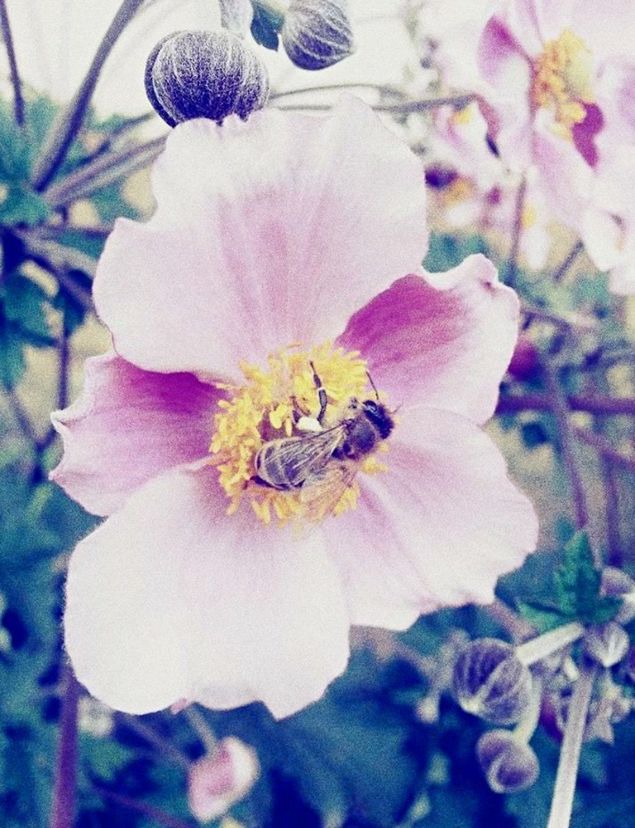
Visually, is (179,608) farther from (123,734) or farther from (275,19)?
(123,734)

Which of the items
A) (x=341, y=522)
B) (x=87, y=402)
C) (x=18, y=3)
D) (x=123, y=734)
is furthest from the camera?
(x=18, y=3)

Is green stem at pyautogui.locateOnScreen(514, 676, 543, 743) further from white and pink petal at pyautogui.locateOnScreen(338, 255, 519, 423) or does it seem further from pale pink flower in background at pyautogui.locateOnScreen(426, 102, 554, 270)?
pale pink flower in background at pyautogui.locateOnScreen(426, 102, 554, 270)

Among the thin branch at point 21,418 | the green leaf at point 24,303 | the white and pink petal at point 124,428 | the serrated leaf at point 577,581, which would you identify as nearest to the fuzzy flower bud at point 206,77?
the white and pink petal at point 124,428

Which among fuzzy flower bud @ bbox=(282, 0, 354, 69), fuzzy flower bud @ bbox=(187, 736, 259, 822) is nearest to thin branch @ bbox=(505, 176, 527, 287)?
fuzzy flower bud @ bbox=(282, 0, 354, 69)

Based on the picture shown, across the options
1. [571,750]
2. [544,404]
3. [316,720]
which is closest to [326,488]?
[571,750]

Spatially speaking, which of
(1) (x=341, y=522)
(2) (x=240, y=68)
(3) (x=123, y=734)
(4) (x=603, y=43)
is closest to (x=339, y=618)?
(1) (x=341, y=522)

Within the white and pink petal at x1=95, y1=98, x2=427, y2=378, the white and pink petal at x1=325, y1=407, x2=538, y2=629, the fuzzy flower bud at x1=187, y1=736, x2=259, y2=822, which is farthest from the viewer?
the fuzzy flower bud at x1=187, y1=736, x2=259, y2=822
